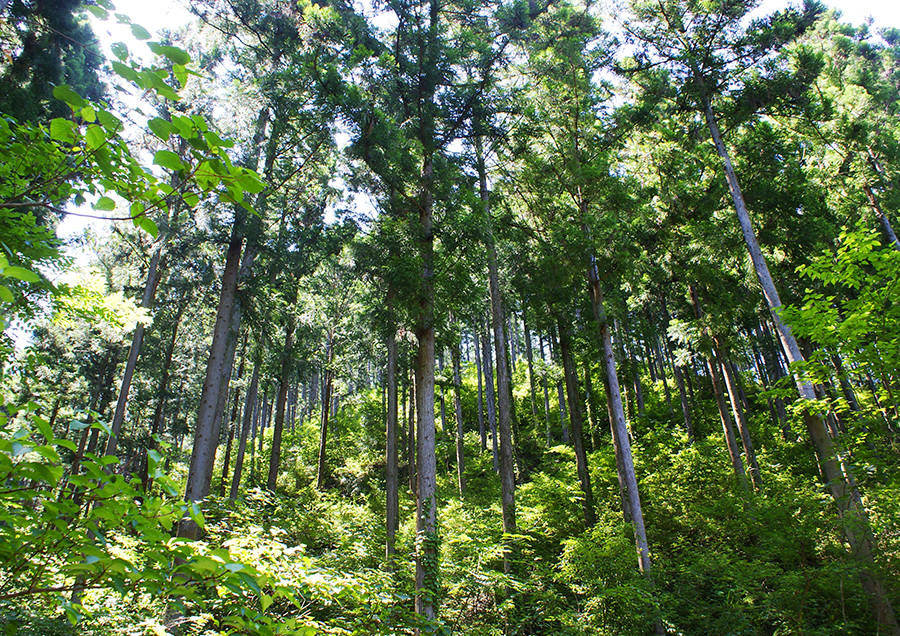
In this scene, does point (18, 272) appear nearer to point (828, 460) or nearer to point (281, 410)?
point (828, 460)

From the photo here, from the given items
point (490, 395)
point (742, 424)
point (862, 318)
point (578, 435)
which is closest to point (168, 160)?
point (862, 318)

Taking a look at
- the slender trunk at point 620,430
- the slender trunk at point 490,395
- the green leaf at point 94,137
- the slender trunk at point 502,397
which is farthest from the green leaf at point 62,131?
the slender trunk at point 490,395

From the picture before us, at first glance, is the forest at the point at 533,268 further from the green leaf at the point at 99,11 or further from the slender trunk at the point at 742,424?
the green leaf at the point at 99,11

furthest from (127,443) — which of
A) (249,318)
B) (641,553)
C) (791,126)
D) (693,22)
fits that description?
(791,126)

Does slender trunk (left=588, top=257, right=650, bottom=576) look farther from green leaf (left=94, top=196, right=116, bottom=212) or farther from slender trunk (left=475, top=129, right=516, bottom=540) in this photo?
green leaf (left=94, top=196, right=116, bottom=212)

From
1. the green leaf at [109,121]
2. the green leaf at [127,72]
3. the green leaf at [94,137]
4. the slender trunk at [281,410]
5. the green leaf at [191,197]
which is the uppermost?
the slender trunk at [281,410]

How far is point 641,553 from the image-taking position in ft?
25.4

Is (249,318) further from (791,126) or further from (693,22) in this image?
(791,126)

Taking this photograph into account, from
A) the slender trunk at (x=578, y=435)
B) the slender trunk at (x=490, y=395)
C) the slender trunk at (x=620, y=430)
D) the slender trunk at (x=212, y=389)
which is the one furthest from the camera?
the slender trunk at (x=490, y=395)

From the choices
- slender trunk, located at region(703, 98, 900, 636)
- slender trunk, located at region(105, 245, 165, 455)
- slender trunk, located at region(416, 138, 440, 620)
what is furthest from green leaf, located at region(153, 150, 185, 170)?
slender trunk, located at region(105, 245, 165, 455)

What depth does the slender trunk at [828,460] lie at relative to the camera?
17.4 ft

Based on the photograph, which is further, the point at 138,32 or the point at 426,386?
the point at 426,386

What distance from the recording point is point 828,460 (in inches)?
301

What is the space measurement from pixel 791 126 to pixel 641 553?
12854 millimetres
